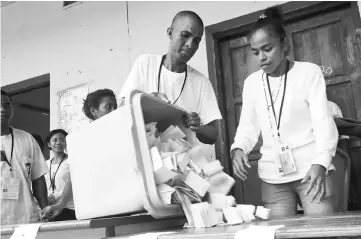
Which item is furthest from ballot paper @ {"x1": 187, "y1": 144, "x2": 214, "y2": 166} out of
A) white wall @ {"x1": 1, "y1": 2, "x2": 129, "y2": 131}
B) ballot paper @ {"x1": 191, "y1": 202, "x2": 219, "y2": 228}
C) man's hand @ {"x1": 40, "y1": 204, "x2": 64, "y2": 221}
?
white wall @ {"x1": 1, "y1": 2, "x2": 129, "y2": 131}

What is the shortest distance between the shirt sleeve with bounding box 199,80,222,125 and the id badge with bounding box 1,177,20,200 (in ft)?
3.97

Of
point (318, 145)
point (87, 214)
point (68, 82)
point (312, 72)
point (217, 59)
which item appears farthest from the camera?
point (68, 82)

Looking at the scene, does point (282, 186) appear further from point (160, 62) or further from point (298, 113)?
point (160, 62)

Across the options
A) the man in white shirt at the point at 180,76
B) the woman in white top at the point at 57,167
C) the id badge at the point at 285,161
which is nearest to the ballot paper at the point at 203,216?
the id badge at the point at 285,161

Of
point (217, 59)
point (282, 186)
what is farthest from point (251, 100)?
point (217, 59)

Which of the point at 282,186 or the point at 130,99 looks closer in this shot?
the point at 130,99

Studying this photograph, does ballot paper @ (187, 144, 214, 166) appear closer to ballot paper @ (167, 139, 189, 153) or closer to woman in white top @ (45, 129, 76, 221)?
ballot paper @ (167, 139, 189, 153)

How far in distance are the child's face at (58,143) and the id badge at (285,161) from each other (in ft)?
7.56

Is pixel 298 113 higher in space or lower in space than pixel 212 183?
higher

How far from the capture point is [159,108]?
1.33 meters

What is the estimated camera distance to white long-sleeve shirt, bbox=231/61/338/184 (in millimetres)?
1619

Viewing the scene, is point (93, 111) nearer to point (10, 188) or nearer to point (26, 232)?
point (10, 188)

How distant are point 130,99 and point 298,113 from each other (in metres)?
0.82

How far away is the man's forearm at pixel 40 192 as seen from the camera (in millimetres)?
2520
